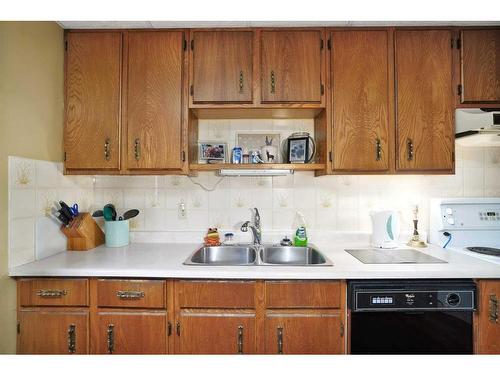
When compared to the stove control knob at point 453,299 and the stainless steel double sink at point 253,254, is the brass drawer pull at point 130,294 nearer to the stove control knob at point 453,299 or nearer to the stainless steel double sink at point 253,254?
the stainless steel double sink at point 253,254

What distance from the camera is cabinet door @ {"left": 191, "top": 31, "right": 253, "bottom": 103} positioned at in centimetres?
171

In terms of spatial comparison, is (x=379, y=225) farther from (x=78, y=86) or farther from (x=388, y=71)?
(x=78, y=86)

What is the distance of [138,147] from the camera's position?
1725mm

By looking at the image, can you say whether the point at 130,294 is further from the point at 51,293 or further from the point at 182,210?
the point at 182,210

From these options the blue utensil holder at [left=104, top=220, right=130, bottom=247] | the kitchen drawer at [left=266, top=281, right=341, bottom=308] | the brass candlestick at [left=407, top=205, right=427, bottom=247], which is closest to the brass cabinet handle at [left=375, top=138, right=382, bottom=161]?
the brass candlestick at [left=407, top=205, right=427, bottom=247]

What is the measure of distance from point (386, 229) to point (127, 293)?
1.57 m

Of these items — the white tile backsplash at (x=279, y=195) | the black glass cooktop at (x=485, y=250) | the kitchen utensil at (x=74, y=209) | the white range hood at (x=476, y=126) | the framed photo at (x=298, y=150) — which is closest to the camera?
the white range hood at (x=476, y=126)

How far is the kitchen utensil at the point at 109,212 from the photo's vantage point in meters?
1.88

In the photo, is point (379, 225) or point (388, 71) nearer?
point (388, 71)

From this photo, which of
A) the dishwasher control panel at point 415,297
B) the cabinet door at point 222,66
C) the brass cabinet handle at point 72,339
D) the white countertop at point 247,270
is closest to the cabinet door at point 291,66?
the cabinet door at point 222,66

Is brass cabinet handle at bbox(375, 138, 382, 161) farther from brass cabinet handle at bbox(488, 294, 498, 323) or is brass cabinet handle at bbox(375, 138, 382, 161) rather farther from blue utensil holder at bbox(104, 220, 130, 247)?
blue utensil holder at bbox(104, 220, 130, 247)

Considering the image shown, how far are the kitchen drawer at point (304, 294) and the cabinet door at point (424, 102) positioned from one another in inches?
34.4
